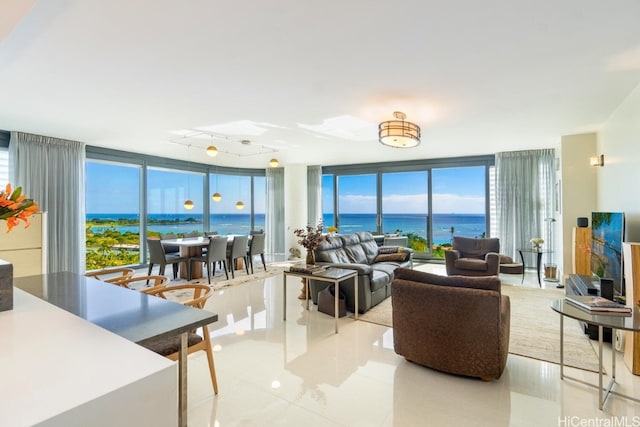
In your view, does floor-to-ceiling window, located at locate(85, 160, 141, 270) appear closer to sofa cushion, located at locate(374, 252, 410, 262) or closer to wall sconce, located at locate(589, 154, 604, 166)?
sofa cushion, located at locate(374, 252, 410, 262)

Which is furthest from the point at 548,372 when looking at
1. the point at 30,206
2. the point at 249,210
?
the point at 249,210

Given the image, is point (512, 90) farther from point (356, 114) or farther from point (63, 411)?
point (63, 411)

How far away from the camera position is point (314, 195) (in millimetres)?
9227

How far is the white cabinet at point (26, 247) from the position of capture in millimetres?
A: 3664

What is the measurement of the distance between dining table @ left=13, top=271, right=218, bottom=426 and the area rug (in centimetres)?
275

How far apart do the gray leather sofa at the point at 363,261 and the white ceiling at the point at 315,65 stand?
1.95 meters

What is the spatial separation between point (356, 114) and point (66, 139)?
5.25 metres

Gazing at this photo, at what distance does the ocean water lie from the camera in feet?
25.3

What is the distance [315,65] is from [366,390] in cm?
278

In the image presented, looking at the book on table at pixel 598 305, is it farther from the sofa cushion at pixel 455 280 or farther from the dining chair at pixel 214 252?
the dining chair at pixel 214 252

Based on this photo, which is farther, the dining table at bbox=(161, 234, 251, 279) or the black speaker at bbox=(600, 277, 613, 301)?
the dining table at bbox=(161, 234, 251, 279)

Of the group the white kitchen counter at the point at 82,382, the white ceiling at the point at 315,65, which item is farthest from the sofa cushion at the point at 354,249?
the white kitchen counter at the point at 82,382

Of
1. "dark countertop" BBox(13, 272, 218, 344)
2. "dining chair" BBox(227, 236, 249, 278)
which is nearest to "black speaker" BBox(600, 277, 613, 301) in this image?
"dark countertop" BBox(13, 272, 218, 344)

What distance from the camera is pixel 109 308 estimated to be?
5.19ft
